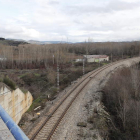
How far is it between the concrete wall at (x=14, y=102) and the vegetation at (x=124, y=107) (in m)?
5.96

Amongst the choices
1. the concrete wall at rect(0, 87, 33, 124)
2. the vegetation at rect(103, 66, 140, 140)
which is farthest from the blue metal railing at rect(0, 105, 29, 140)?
the vegetation at rect(103, 66, 140, 140)

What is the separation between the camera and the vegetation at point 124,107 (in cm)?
943

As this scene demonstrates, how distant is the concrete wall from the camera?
825 centimetres

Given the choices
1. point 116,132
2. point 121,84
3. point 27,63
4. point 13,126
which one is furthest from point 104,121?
point 27,63

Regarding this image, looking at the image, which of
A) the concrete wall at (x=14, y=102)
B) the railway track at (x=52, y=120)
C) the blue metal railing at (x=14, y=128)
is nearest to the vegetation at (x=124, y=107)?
the railway track at (x=52, y=120)

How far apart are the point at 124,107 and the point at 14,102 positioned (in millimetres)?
6873

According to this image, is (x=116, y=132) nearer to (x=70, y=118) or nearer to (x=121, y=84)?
(x=70, y=118)

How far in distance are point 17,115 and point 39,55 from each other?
123 feet

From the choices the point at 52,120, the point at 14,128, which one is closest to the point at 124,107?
the point at 52,120

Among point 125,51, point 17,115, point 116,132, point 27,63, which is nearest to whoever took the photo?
point 116,132

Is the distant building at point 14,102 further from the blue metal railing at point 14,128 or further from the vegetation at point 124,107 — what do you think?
the vegetation at point 124,107

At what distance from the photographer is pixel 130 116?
1038 cm

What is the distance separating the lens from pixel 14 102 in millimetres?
9430

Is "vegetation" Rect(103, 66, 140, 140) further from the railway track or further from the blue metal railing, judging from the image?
the blue metal railing
